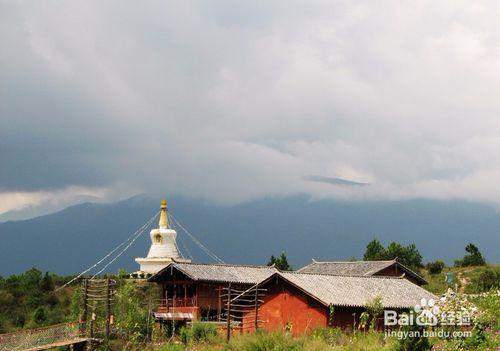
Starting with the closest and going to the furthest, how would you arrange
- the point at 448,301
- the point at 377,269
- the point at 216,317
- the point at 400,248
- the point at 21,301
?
the point at 448,301, the point at 216,317, the point at 377,269, the point at 21,301, the point at 400,248

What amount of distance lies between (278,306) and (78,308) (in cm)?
1327

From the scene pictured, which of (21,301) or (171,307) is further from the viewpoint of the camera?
(21,301)

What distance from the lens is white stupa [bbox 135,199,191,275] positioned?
5716 cm

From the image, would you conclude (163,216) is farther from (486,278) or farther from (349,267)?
(486,278)

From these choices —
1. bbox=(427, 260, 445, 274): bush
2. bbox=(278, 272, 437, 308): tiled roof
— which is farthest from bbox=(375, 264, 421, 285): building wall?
bbox=(427, 260, 445, 274): bush

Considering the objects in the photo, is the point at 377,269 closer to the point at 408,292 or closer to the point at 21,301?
the point at 408,292

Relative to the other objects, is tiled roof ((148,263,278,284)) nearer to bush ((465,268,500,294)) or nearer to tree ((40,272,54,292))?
tree ((40,272,54,292))

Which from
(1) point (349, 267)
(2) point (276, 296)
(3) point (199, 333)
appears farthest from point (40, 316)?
(1) point (349, 267)

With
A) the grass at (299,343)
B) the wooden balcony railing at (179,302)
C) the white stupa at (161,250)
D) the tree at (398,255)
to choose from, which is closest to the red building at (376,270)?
the wooden balcony railing at (179,302)

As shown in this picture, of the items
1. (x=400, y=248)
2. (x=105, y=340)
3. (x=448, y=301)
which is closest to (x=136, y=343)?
(x=105, y=340)

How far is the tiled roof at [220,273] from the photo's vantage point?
3962 cm

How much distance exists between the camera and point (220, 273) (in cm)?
4088

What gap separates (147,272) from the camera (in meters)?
57.2

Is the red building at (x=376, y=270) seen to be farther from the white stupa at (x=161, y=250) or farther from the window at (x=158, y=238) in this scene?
the window at (x=158, y=238)
